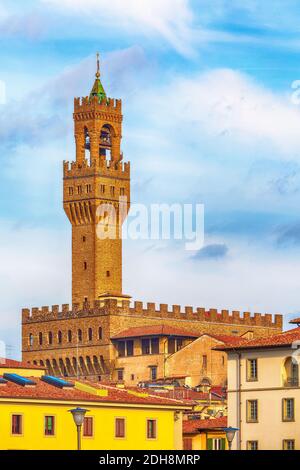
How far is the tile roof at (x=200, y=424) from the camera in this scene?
99.7 metres

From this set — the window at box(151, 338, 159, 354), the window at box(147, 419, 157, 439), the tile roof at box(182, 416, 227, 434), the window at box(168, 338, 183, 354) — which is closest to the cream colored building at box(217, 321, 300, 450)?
the tile roof at box(182, 416, 227, 434)

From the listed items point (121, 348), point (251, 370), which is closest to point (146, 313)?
point (121, 348)

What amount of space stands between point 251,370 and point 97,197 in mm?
67857

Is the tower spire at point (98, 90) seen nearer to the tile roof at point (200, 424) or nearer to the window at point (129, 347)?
the window at point (129, 347)

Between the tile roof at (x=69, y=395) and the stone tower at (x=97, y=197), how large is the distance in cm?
6689

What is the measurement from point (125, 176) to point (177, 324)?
13734 millimetres

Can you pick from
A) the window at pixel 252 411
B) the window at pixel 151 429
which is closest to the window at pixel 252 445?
the window at pixel 252 411

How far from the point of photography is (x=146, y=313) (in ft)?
546

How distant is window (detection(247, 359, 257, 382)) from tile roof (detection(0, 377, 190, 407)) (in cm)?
510

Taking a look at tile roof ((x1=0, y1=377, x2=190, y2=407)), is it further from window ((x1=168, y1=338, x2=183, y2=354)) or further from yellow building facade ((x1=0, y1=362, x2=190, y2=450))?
window ((x1=168, y1=338, x2=183, y2=354))

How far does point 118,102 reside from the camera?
174125 mm

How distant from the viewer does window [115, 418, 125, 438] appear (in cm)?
9344
